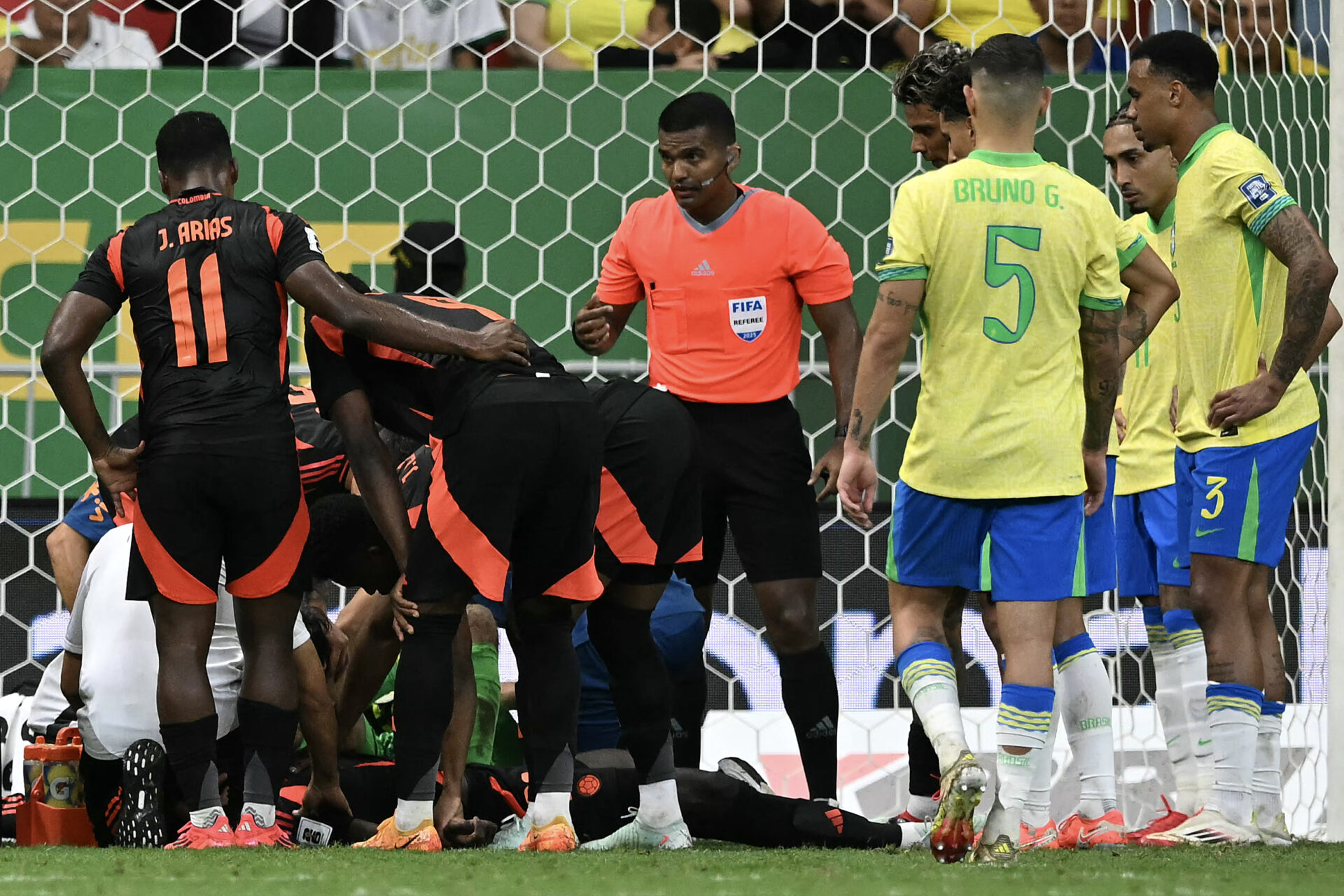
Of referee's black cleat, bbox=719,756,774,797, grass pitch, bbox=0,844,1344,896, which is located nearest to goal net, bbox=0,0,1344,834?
referee's black cleat, bbox=719,756,774,797

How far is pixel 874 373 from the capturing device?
2.75m

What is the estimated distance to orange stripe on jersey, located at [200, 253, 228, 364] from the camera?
121 inches

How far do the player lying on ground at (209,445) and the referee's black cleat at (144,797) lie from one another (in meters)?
0.06

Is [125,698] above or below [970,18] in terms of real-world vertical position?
below

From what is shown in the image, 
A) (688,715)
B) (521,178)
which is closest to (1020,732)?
(688,715)

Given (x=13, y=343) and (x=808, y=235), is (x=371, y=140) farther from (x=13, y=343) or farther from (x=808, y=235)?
(x=808, y=235)

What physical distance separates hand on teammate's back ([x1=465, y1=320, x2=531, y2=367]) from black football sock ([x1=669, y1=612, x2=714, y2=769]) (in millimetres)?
1002

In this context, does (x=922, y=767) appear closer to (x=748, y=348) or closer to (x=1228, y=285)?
(x=748, y=348)

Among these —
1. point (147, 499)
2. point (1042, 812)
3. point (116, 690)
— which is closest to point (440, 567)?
point (147, 499)

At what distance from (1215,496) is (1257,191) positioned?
58cm

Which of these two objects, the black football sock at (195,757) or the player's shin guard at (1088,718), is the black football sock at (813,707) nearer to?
the player's shin guard at (1088,718)

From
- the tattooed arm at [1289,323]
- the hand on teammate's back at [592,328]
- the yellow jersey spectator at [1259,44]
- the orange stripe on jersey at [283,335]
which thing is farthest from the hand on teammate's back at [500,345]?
the yellow jersey spectator at [1259,44]

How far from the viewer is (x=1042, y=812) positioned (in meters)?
2.83

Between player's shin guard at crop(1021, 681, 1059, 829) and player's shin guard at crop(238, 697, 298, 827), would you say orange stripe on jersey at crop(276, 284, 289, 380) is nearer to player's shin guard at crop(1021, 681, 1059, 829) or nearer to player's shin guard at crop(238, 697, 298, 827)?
player's shin guard at crop(238, 697, 298, 827)
